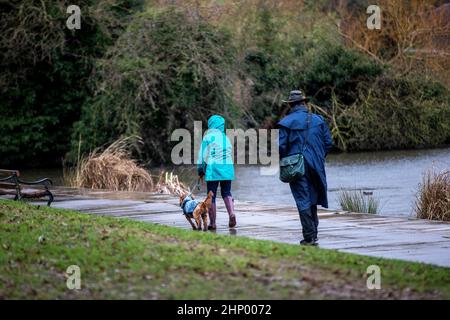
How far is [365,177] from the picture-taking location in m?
29.0

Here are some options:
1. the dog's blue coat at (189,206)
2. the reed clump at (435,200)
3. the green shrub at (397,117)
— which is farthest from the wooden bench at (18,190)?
the green shrub at (397,117)

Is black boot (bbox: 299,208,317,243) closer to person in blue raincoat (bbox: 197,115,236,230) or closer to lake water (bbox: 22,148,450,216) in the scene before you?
person in blue raincoat (bbox: 197,115,236,230)

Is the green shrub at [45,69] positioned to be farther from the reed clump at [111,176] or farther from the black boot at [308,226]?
the black boot at [308,226]

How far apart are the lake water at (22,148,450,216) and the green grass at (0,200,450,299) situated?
950 centimetres

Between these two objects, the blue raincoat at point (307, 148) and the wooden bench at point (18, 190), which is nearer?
the blue raincoat at point (307, 148)

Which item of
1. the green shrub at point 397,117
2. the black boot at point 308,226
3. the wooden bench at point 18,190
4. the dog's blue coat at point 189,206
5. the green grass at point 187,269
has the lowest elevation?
the green grass at point 187,269

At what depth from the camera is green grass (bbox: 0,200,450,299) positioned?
904 cm

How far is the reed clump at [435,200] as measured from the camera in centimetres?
1648

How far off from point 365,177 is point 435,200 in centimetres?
1234

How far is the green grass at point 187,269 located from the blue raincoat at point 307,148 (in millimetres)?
972

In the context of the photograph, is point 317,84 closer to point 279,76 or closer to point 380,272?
point 279,76

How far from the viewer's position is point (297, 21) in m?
42.8
